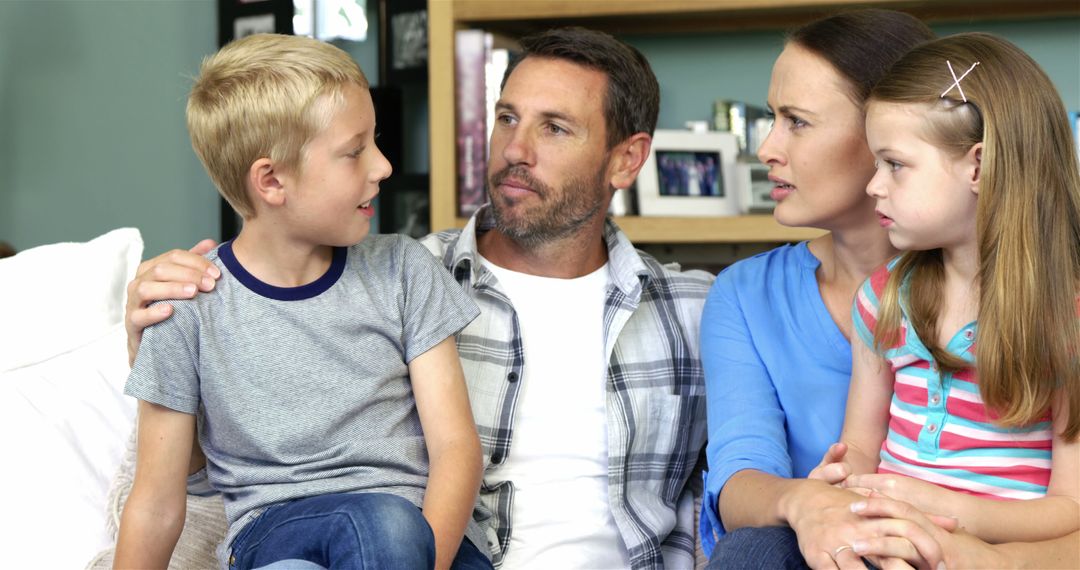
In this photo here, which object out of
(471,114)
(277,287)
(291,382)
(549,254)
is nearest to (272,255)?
(277,287)

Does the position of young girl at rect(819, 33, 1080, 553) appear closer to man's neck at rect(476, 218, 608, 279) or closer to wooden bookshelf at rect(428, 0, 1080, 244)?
man's neck at rect(476, 218, 608, 279)

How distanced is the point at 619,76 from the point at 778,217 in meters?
0.48

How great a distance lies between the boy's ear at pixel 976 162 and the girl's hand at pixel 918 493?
0.34 metres

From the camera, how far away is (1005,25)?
2.51m

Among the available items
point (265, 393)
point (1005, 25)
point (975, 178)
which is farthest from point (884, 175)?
point (1005, 25)

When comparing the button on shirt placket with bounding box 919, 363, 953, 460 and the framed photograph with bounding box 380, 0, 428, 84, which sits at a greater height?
the framed photograph with bounding box 380, 0, 428, 84

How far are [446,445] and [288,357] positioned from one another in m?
0.22

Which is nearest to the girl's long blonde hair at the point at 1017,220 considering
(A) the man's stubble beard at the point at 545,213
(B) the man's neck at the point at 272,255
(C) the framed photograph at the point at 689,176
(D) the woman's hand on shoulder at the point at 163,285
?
(A) the man's stubble beard at the point at 545,213

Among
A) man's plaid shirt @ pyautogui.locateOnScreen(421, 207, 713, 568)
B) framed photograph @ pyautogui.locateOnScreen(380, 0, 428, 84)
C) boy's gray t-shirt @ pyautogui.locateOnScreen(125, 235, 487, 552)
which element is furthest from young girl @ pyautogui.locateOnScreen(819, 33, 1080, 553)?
framed photograph @ pyautogui.locateOnScreen(380, 0, 428, 84)

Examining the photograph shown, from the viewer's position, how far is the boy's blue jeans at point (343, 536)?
1.11m

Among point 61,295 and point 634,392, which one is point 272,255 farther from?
point 634,392

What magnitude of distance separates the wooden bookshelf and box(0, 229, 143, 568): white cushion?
0.78 metres

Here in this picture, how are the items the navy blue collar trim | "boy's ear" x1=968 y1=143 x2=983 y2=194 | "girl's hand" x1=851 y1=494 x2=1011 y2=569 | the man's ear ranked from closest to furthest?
"girl's hand" x1=851 y1=494 x2=1011 y2=569
"boy's ear" x1=968 y1=143 x2=983 y2=194
the navy blue collar trim
the man's ear

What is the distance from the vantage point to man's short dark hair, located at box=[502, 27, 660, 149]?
1.81 meters
